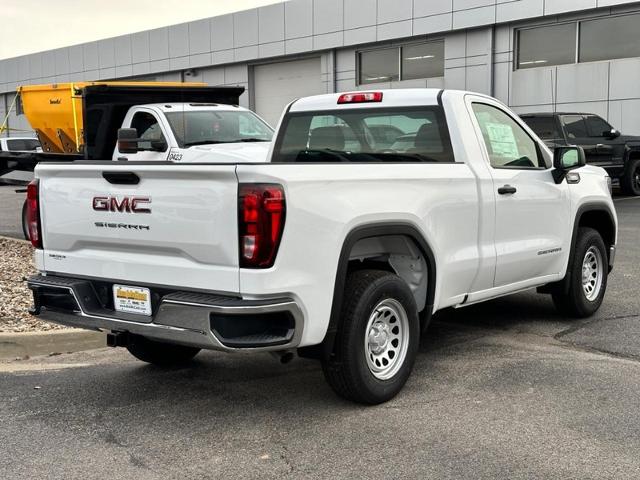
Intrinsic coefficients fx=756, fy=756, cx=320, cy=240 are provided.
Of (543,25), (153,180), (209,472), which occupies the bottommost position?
(209,472)

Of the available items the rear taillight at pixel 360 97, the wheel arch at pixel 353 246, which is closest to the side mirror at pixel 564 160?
the rear taillight at pixel 360 97

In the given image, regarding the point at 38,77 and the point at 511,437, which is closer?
the point at 511,437

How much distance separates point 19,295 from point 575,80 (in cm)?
1931

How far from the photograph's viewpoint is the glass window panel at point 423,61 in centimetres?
2617

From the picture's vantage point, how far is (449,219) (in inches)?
195

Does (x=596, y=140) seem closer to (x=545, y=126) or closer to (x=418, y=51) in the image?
(x=545, y=126)

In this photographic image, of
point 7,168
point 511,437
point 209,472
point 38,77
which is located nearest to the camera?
point 209,472

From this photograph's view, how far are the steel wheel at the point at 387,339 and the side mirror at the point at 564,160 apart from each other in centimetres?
219

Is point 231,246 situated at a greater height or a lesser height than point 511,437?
greater

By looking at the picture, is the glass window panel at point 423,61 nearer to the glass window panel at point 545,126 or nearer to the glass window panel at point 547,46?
the glass window panel at point 547,46

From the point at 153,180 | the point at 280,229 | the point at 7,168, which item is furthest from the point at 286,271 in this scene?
the point at 7,168

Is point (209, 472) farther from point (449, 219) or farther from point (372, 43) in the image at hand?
point (372, 43)

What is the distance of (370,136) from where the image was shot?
561cm

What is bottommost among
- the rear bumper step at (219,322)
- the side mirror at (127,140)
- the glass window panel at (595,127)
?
the rear bumper step at (219,322)
